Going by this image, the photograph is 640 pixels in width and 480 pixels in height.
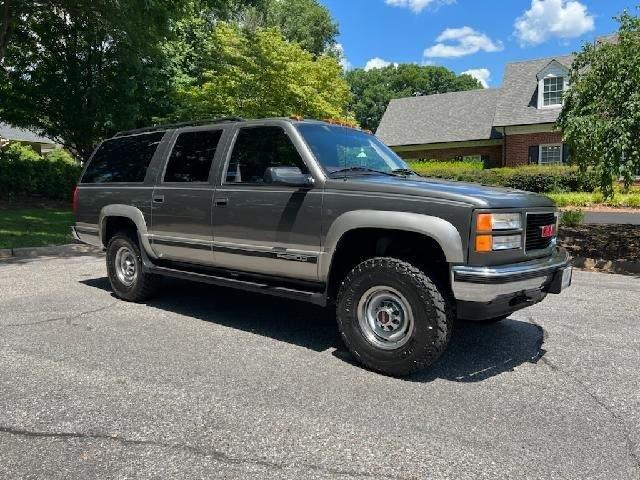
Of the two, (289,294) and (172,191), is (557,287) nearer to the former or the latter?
(289,294)

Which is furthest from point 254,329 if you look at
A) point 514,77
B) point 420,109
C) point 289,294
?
point 420,109

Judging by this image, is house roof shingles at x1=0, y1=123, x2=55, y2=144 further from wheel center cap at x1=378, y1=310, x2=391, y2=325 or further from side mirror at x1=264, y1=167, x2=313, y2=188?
wheel center cap at x1=378, y1=310, x2=391, y2=325

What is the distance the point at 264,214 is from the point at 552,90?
1065 inches

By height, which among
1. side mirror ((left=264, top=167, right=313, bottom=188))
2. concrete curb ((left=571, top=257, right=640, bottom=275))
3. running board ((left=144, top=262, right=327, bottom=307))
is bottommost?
concrete curb ((left=571, top=257, right=640, bottom=275))

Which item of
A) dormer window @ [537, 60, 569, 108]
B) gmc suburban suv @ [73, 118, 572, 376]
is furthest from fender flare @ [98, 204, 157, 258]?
dormer window @ [537, 60, 569, 108]

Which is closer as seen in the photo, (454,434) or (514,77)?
(454,434)

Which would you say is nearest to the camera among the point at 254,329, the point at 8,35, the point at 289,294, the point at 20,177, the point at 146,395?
the point at 146,395

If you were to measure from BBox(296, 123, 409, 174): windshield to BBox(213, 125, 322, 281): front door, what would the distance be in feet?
0.68

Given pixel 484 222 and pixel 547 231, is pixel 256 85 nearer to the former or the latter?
pixel 547 231

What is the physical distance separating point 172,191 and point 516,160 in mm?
25315

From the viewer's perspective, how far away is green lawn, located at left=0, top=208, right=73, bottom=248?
10.6m

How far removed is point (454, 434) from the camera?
10.3 ft

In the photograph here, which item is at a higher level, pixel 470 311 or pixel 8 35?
pixel 8 35

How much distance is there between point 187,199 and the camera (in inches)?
213
